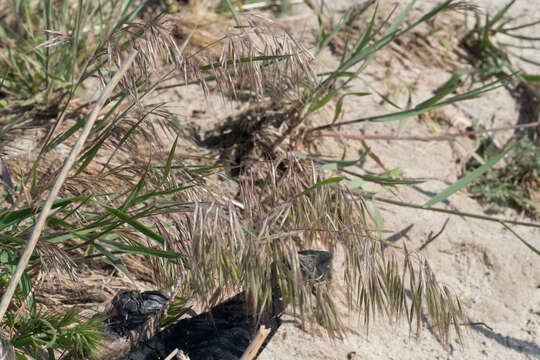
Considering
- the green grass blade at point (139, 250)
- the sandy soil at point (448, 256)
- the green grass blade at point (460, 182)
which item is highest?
the green grass blade at point (460, 182)

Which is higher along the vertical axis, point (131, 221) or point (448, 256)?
point (131, 221)

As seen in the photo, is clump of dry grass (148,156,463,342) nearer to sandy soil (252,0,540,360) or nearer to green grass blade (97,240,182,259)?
green grass blade (97,240,182,259)

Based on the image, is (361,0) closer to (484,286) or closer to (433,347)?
(484,286)

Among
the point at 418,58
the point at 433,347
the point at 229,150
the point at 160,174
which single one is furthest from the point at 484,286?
the point at 418,58

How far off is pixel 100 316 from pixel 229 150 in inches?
37.4

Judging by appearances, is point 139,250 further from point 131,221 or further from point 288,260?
point 288,260

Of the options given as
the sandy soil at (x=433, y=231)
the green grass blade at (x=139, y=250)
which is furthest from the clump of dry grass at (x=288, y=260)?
the sandy soil at (x=433, y=231)

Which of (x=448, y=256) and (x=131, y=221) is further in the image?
(x=448, y=256)

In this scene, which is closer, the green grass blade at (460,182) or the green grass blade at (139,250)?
the green grass blade at (139,250)

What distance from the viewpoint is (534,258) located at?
202 cm

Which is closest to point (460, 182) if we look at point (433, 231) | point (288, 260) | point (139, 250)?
point (433, 231)

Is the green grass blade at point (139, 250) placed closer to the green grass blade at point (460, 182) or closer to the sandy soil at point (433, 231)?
the sandy soil at point (433, 231)

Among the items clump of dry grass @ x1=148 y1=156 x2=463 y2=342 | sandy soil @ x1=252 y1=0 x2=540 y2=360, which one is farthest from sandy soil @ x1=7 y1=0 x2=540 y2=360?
clump of dry grass @ x1=148 y1=156 x2=463 y2=342

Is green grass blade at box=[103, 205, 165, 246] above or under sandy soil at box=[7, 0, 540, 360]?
above
